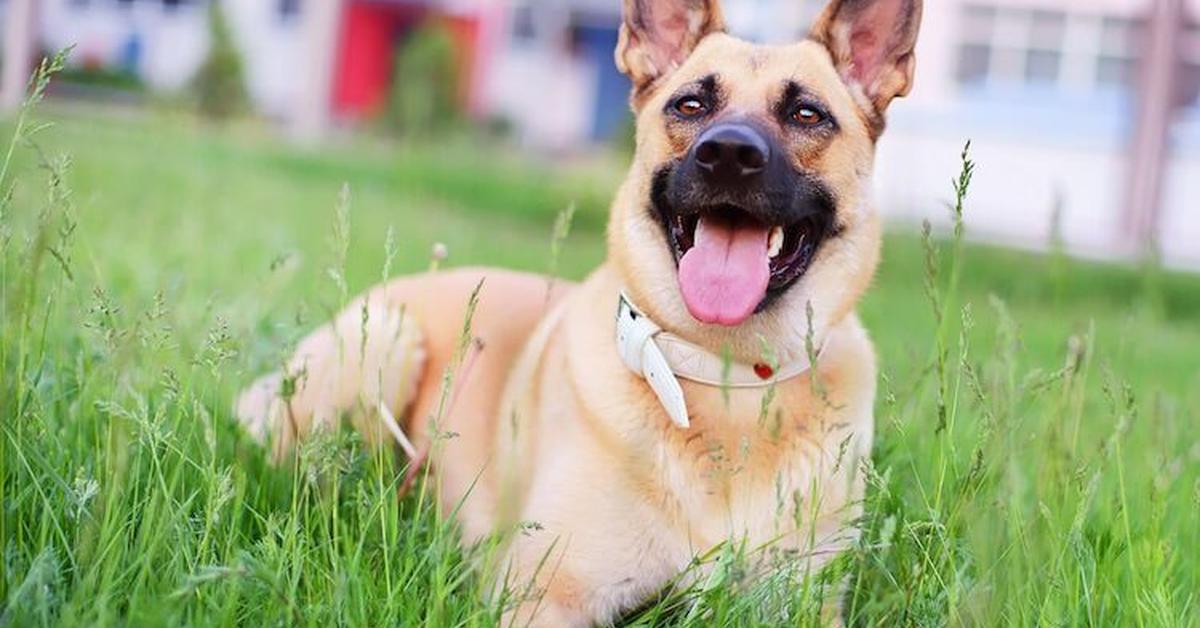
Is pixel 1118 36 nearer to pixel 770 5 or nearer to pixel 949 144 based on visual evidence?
pixel 949 144

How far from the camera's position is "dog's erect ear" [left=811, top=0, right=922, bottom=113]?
9.72ft

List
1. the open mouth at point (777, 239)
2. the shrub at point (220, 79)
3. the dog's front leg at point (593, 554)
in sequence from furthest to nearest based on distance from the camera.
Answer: the shrub at point (220, 79), the open mouth at point (777, 239), the dog's front leg at point (593, 554)

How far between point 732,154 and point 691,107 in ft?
1.24

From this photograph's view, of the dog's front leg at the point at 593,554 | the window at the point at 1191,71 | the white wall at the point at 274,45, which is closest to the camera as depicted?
the dog's front leg at the point at 593,554

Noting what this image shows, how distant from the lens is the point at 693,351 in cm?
265

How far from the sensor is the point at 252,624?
1.88 metres

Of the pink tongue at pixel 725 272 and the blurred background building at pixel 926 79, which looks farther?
the blurred background building at pixel 926 79

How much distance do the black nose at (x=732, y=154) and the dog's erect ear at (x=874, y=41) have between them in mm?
592

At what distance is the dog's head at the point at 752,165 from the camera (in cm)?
259

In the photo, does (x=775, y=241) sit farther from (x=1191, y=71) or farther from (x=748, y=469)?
(x=1191, y=71)

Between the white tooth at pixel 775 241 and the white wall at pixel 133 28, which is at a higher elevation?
the white wall at pixel 133 28

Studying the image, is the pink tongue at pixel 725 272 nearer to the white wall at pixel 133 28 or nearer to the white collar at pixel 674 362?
the white collar at pixel 674 362

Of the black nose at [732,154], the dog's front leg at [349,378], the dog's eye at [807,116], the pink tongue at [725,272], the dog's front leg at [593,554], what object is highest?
the dog's eye at [807,116]

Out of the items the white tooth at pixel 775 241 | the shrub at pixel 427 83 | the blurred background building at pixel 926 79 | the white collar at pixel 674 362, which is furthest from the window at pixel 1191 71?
the white collar at pixel 674 362
